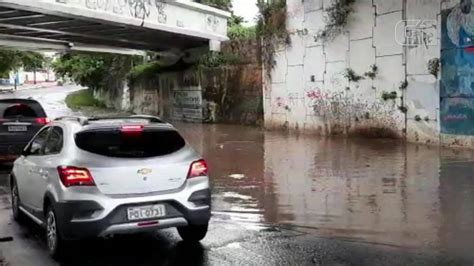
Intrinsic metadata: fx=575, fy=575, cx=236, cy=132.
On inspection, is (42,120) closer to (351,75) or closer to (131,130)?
(131,130)

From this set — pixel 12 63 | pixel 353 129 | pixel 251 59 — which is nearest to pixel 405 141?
pixel 353 129

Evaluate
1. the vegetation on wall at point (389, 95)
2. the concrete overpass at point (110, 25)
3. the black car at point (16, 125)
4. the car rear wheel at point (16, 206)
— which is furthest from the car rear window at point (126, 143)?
the concrete overpass at point (110, 25)

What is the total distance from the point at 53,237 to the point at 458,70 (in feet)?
Result: 39.9

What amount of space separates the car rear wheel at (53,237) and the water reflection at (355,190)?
260cm

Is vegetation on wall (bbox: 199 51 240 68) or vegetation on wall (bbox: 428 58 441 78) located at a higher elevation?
vegetation on wall (bbox: 199 51 240 68)

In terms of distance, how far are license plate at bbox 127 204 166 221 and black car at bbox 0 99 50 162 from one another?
27.2ft

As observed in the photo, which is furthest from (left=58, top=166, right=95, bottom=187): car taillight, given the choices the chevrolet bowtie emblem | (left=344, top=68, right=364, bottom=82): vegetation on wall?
(left=344, top=68, right=364, bottom=82): vegetation on wall

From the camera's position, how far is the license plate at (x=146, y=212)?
19.0ft

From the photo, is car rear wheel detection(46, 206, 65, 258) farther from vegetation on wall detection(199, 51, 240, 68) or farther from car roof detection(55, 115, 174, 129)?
vegetation on wall detection(199, 51, 240, 68)

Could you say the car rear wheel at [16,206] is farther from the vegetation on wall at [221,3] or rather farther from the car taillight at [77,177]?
the vegetation on wall at [221,3]

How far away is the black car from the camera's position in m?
13.1

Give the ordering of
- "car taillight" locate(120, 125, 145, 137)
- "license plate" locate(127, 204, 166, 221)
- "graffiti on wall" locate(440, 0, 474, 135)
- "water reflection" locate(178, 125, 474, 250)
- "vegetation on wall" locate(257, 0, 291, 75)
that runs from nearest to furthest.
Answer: "license plate" locate(127, 204, 166, 221), "car taillight" locate(120, 125, 145, 137), "water reflection" locate(178, 125, 474, 250), "graffiti on wall" locate(440, 0, 474, 135), "vegetation on wall" locate(257, 0, 291, 75)

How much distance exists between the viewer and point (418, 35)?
1608 cm

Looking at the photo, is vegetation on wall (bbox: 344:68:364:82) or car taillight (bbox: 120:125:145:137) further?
vegetation on wall (bbox: 344:68:364:82)
